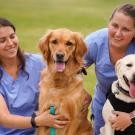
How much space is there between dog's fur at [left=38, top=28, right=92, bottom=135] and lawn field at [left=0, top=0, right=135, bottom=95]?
18.1 feet

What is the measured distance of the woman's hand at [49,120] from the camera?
4348 mm

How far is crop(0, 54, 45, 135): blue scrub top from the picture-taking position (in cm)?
451

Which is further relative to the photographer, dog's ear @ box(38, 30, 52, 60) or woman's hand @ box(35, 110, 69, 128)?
dog's ear @ box(38, 30, 52, 60)

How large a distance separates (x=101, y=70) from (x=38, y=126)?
0.75m

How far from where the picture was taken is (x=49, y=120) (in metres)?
4.35

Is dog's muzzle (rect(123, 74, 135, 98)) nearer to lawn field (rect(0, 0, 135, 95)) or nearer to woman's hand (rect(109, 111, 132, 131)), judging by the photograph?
woman's hand (rect(109, 111, 132, 131))

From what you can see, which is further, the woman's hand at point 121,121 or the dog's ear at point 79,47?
the dog's ear at point 79,47

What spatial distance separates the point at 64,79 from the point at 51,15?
11.0 m

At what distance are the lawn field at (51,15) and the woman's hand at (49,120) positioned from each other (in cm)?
568

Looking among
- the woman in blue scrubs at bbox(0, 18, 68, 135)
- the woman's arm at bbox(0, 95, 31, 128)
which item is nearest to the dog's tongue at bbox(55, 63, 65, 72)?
the woman in blue scrubs at bbox(0, 18, 68, 135)

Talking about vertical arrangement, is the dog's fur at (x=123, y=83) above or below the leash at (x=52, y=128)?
above

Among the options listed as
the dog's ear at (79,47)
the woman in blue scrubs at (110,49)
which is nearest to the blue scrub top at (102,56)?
the woman in blue scrubs at (110,49)

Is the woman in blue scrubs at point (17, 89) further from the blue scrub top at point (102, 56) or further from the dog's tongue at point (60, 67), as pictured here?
the blue scrub top at point (102, 56)

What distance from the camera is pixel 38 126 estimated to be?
448 centimetres
